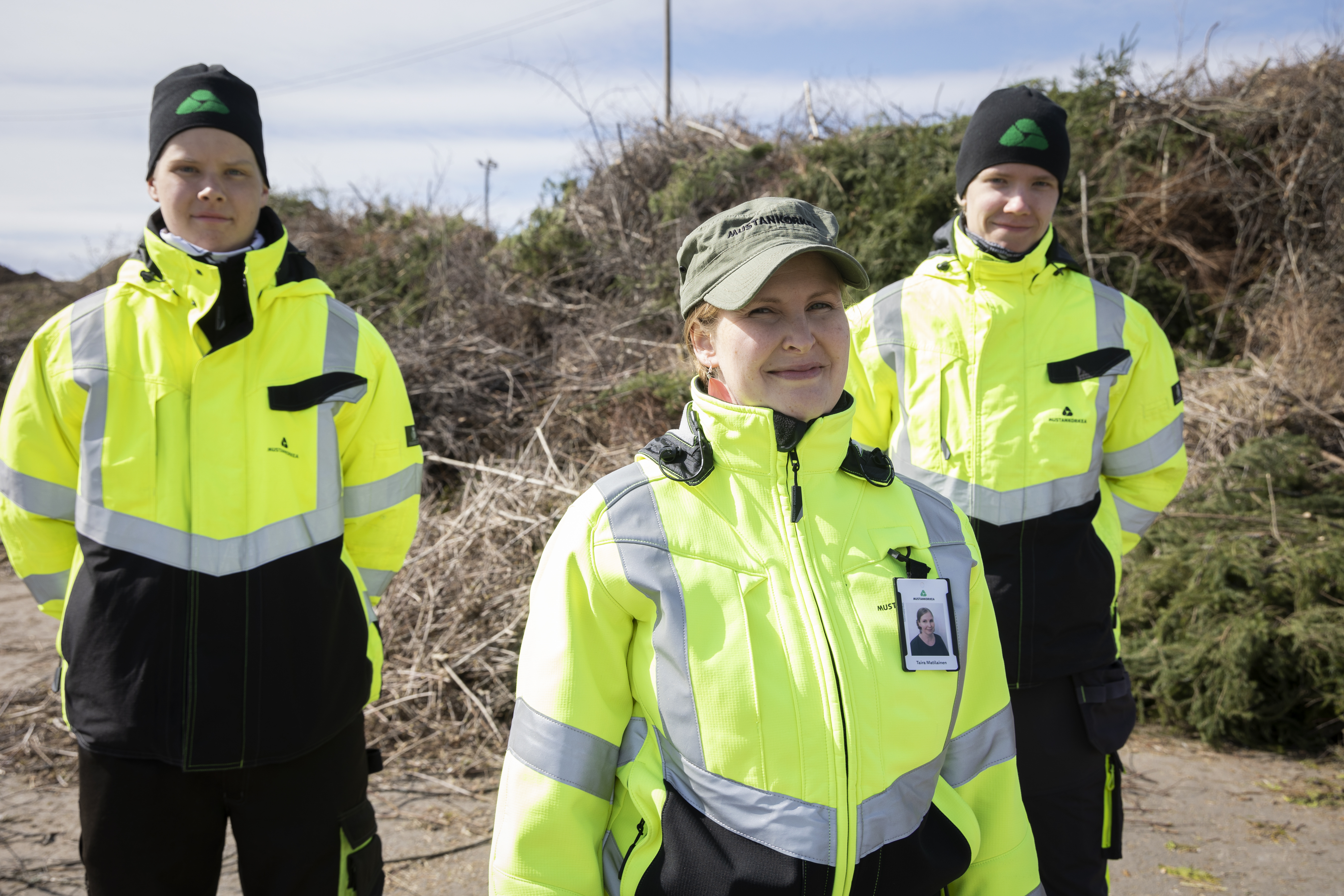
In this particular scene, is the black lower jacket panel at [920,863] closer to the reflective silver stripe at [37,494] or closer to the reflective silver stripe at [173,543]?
the reflective silver stripe at [173,543]

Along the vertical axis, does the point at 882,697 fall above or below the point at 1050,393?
below

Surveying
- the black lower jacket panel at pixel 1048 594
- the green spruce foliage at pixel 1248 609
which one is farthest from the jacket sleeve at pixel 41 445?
the green spruce foliage at pixel 1248 609

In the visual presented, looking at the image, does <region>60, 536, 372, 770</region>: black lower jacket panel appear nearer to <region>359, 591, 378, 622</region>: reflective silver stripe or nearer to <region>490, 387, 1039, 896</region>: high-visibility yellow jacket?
<region>359, 591, 378, 622</region>: reflective silver stripe

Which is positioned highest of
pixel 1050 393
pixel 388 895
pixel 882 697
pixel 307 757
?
pixel 1050 393

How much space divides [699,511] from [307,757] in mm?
1505

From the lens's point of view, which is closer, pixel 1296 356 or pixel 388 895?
pixel 388 895

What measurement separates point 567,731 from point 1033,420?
1.72m

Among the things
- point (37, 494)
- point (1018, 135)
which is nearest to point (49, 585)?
point (37, 494)

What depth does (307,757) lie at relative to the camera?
2.39 meters

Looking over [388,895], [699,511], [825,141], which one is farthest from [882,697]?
[825,141]

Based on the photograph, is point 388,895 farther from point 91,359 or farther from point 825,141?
point 825,141

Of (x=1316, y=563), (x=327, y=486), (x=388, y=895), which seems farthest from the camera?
(x=1316, y=563)

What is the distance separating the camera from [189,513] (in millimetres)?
2326

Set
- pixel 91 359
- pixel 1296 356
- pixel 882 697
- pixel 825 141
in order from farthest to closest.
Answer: pixel 825 141, pixel 1296 356, pixel 91 359, pixel 882 697
